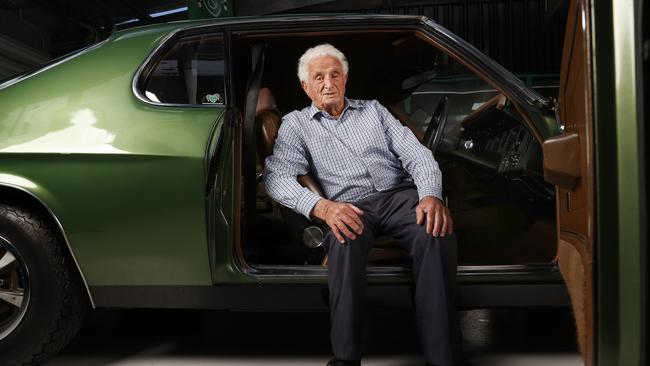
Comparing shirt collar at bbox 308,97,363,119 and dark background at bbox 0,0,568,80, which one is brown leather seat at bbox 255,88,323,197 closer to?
shirt collar at bbox 308,97,363,119

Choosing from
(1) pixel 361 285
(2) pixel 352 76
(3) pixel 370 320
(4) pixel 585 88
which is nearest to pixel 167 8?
(2) pixel 352 76

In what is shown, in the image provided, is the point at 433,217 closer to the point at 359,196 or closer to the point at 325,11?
the point at 359,196

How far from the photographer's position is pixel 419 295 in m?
2.01

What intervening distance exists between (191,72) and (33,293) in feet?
3.21

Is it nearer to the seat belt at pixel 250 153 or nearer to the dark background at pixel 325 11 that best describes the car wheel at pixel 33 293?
the seat belt at pixel 250 153

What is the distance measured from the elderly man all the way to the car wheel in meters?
0.81

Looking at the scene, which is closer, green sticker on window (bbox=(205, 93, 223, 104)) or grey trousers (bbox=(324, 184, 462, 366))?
grey trousers (bbox=(324, 184, 462, 366))

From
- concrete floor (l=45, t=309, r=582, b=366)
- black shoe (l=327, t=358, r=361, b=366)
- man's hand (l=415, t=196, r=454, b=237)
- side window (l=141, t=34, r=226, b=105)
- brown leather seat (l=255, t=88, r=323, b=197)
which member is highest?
side window (l=141, t=34, r=226, b=105)

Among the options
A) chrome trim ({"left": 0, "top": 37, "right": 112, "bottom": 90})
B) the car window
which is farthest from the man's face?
the car window

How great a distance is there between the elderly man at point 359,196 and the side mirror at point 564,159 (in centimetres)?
74

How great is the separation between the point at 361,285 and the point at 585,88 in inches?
41.6

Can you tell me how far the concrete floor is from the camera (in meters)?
2.34

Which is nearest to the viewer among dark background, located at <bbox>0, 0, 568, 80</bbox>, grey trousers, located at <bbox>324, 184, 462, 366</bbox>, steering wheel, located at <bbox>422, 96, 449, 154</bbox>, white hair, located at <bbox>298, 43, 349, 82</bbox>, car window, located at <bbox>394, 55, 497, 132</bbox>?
grey trousers, located at <bbox>324, 184, 462, 366</bbox>

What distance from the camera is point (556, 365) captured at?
2205 millimetres
